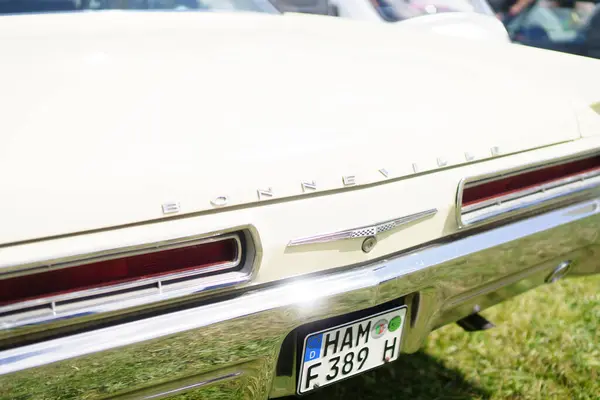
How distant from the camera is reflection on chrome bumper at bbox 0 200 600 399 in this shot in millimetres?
1275

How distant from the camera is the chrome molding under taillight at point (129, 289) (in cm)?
123

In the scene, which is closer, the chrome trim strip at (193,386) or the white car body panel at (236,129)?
the white car body panel at (236,129)

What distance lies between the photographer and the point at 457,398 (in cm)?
246

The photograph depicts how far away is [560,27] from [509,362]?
530 cm

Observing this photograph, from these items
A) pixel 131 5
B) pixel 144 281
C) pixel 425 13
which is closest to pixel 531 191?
pixel 144 281

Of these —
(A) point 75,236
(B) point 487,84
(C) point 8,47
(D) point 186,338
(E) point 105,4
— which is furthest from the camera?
(E) point 105,4

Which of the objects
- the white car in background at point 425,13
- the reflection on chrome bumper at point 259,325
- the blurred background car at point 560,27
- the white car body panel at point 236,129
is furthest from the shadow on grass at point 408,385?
the blurred background car at point 560,27

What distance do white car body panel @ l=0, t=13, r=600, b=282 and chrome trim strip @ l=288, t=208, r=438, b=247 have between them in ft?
0.06

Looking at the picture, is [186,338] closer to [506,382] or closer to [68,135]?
[68,135]

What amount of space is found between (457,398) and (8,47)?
1971 millimetres

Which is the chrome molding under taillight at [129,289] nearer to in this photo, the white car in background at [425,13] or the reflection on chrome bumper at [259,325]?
the reflection on chrome bumper at [259,325]

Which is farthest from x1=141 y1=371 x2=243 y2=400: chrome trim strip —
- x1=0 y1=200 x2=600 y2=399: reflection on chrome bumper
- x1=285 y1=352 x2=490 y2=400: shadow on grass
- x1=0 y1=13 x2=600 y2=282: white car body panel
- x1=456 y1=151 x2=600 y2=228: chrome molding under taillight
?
x1=285 y1=352 x2=490 y2=400: shadow on grass

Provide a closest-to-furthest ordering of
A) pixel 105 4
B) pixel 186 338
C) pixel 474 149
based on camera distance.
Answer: pixel 186 338, pixel 474 149, pixel 105 4

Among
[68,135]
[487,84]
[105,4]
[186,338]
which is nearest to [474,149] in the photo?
[487,84]
